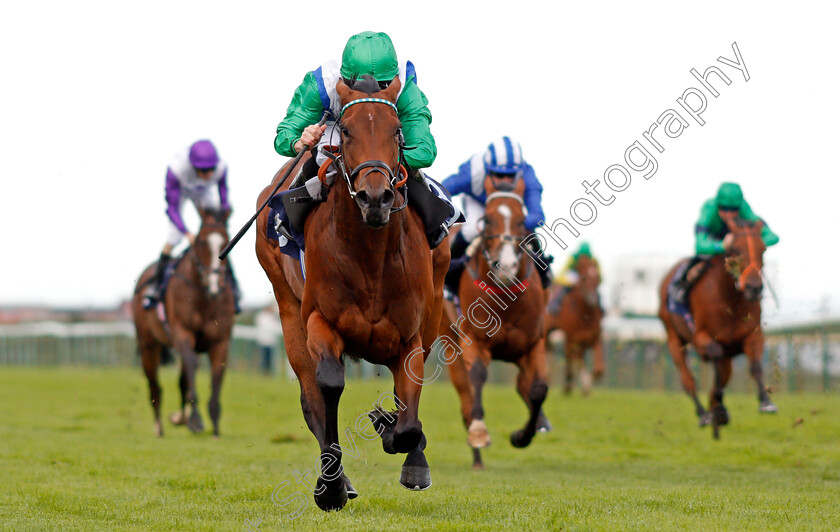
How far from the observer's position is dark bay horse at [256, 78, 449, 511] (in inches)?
202

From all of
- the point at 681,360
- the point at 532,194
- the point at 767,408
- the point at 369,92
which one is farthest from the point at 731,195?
the point at 369,92

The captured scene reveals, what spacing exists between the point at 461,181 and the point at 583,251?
12.5m

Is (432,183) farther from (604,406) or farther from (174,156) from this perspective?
(604,406)

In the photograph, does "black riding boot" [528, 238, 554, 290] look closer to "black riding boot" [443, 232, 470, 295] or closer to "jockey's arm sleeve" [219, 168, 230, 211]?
"black riding boot" [443, 232, 470, 295]

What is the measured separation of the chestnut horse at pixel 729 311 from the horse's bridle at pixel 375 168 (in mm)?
5910

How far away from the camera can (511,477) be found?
7.90 meters

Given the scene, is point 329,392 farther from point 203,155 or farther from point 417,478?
point 203,155

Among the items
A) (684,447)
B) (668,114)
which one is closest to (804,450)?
(684,447)

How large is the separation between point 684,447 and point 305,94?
20.7 ft

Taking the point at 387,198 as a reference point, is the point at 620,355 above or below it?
below

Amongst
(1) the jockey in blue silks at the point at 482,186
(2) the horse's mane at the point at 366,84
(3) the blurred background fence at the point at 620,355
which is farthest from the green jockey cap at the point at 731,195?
(2) the horse's mane at the point at 366,84

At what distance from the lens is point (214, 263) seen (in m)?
11.8

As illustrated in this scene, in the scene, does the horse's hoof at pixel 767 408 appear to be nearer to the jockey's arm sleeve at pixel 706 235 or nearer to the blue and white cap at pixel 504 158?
the jockey's arm sleeve at pixel 706 235

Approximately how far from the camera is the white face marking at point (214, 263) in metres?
11.7
